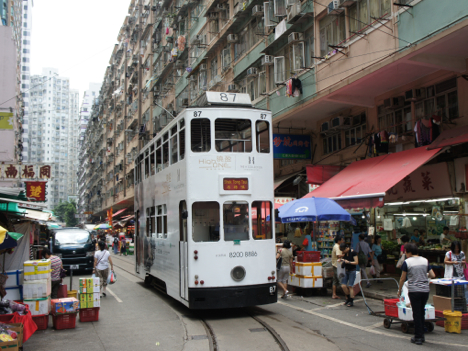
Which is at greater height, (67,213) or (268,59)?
(268,59)

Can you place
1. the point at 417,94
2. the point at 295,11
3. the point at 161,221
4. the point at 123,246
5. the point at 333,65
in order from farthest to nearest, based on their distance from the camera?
the point at 123,246, the point at 295,11, the point at 333,65, the point at 417,94, the point at 161,221

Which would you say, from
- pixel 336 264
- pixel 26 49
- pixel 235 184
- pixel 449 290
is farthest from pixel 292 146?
pixel 26 49

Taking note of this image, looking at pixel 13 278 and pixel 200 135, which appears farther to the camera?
pixel 200 135

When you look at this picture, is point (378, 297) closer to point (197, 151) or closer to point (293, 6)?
point (197, 151)

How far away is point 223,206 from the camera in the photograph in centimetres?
896

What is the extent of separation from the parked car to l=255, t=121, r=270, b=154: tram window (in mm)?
11914

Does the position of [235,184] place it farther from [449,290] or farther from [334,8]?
[334,8]

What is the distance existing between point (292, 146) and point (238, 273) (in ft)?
33.3

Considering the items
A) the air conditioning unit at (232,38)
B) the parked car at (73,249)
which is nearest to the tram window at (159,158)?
the parked car at (73,249)

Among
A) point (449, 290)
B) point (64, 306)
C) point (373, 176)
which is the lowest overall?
point (64, 306)

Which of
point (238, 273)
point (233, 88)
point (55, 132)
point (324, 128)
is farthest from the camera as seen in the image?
point (55, 132)

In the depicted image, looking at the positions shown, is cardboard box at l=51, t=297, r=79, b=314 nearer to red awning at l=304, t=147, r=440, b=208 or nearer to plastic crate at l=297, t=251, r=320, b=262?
plastic crate at l=297, t=251, r=320, b=262

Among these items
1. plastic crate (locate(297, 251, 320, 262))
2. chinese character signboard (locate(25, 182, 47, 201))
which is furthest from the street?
chinese character signboard (locate(25, 182, 47, 201))

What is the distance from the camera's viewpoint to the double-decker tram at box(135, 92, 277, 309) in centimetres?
877
